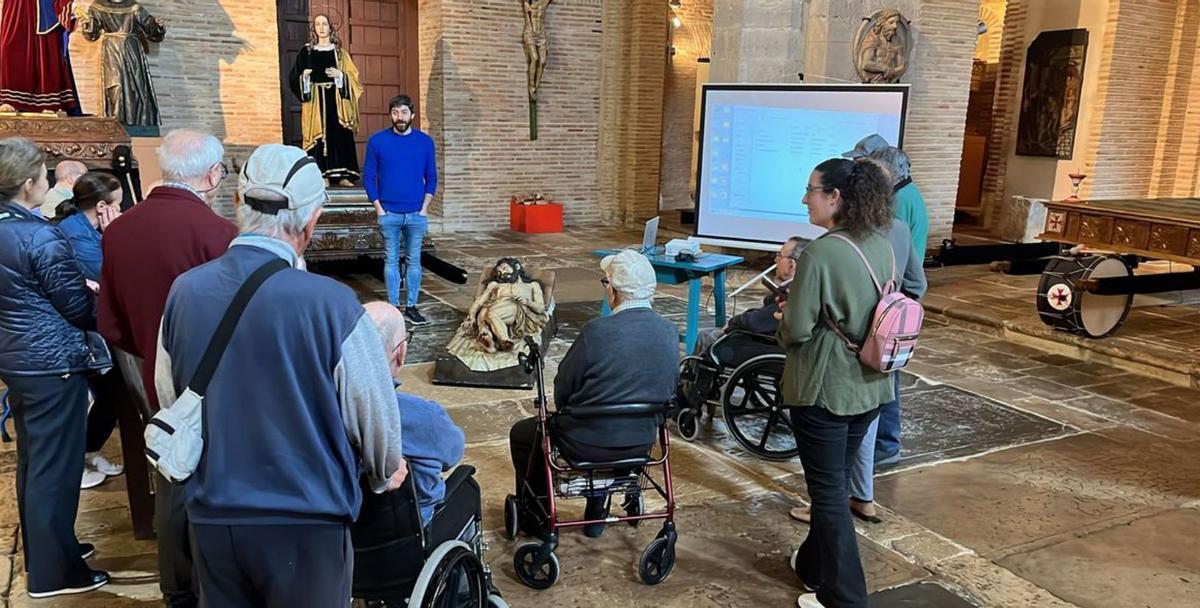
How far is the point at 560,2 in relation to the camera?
41.3 ft

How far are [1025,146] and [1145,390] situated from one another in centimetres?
726

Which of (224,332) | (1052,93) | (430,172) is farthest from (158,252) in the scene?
(1052,93)

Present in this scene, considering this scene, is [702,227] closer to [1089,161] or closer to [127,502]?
[127,502]

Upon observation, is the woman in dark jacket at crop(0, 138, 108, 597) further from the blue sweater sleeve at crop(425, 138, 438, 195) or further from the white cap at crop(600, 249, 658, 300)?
the blue sweater sleeve at crop(425, 138, 438, 195)

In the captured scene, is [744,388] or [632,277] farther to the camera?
[744,388]

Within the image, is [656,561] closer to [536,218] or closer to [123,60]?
[123,60]

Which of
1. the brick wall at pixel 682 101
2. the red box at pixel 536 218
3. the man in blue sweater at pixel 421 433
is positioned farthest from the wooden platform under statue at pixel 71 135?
the brick wall at pixel 682 101

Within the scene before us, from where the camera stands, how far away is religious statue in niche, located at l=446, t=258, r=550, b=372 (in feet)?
19.2

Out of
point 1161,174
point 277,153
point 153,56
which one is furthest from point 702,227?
point 1161,174

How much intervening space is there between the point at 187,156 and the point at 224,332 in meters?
1.14

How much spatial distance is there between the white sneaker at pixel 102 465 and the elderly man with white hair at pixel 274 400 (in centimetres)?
276

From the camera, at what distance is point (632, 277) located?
3.31 metres

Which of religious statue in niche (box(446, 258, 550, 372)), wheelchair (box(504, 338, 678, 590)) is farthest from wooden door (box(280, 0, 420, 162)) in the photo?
wheelchair (box(504, 338, 678, 590))

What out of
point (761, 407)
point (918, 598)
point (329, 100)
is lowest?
point (918, 598)
